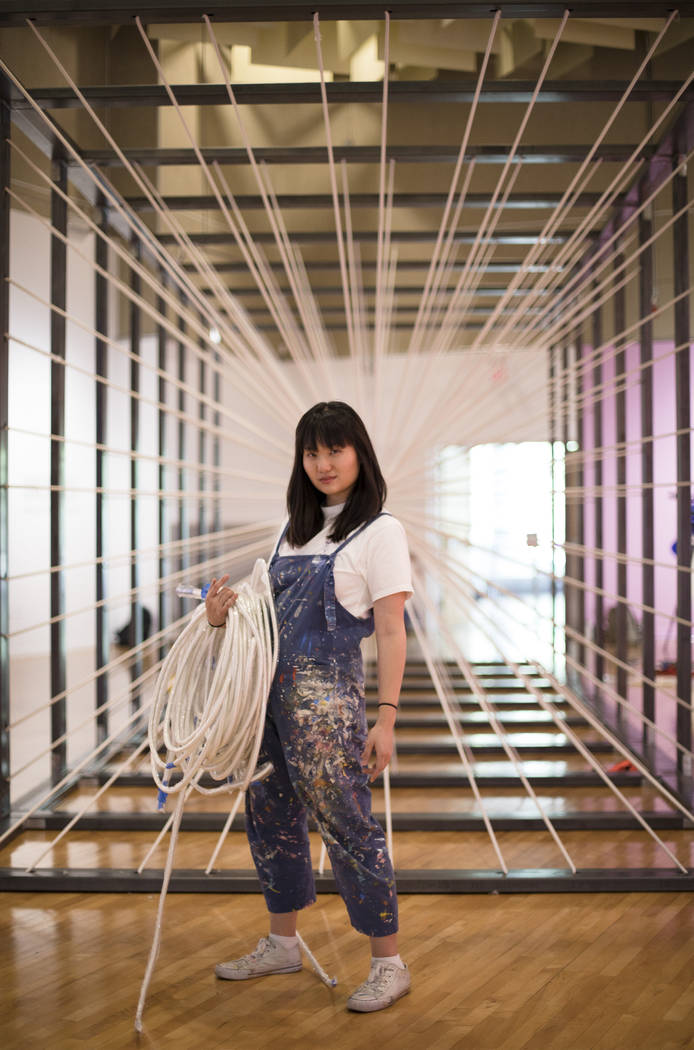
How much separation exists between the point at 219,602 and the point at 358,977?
872 millimetres

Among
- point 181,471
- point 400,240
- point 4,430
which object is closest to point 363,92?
point 400,240

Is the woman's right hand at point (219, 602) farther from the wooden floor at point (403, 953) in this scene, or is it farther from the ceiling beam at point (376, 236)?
the ceiling beam at point (376, 236)

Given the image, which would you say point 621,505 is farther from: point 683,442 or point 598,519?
point 683,442

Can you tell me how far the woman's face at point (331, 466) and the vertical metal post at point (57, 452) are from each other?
1752mm

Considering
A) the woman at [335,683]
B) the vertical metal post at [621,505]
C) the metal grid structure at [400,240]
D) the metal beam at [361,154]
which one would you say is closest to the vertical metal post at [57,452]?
the metal grid structure at [400,240]

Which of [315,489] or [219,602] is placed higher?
[315,489]

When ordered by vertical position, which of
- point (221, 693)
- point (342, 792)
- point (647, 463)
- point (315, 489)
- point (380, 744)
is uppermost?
point (647, 463)

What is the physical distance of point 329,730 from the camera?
2.03 metres

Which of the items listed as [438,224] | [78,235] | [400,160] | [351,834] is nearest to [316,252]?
[438,224]

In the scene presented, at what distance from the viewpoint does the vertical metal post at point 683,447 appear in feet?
11.6

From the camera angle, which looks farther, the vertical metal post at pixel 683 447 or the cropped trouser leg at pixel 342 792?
the vertical metal post at pixel 683 447

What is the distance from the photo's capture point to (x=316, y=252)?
5535mm

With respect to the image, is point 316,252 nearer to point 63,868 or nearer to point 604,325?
point 604,325

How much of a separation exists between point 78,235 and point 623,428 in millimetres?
2667
